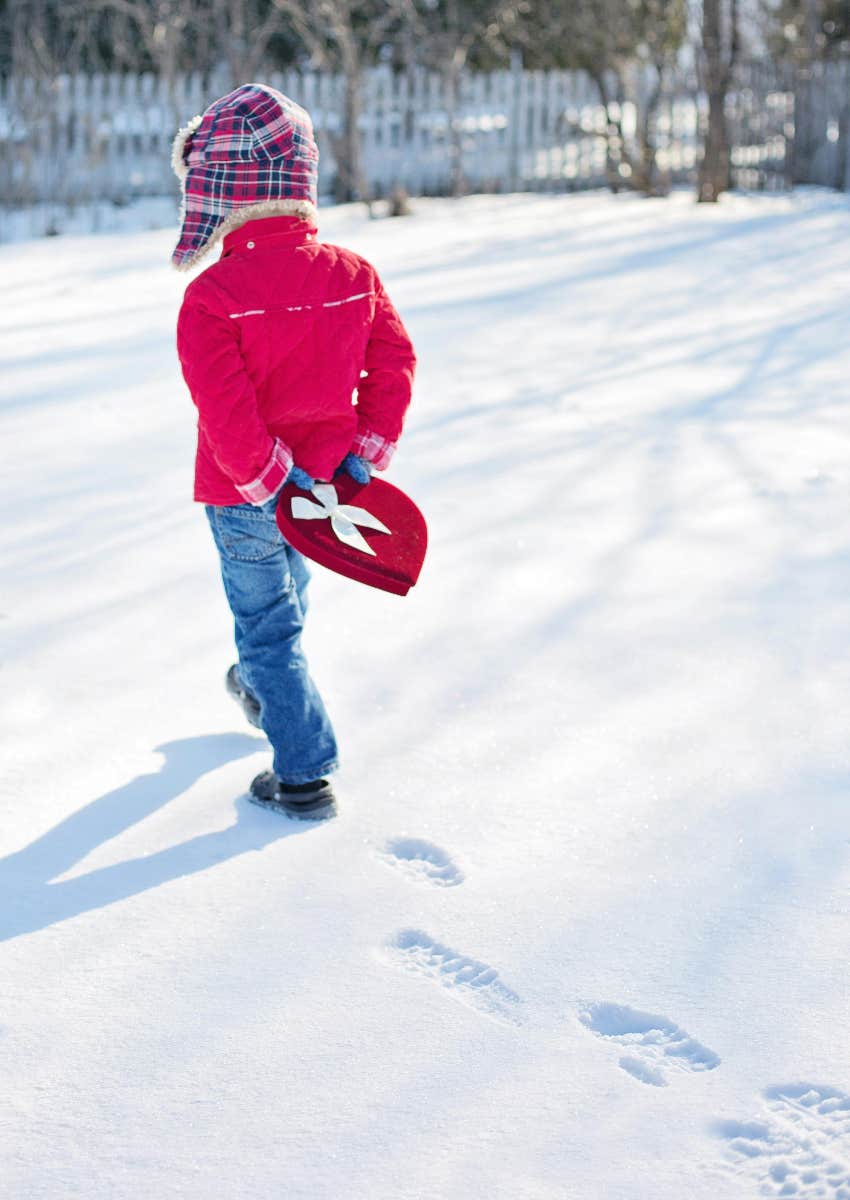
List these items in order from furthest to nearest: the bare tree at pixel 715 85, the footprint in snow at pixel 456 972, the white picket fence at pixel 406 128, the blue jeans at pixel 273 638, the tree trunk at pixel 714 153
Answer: the white picket fence at pixel 406 128 < the tree trunk at pixel 714 153 < the bare tree at pixel 715 85 < the blue jeans at pixel 273 638 < the footprint in snow at pixel 456 972

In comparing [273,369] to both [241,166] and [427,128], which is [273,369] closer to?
[241,166]

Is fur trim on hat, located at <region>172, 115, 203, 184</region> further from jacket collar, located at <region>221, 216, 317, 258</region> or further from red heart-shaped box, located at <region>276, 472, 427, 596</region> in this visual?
red heart-shaped box, located at <region>276, 472, 427, 596</region>

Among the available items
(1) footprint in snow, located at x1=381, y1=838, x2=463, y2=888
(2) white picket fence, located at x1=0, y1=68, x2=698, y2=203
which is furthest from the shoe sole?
(2) white picket fence, located at x1=0, y1=68, x2=698, y2=203

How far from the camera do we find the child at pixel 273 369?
2359 millimetres

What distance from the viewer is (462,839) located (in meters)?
2.49

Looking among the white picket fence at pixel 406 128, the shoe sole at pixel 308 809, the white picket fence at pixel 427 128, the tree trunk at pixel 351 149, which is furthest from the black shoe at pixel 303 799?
the white picket fence at pixel 406 128

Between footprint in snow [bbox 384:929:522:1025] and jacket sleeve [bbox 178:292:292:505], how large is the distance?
858mm

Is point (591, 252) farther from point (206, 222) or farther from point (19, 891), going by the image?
point (19, 891)

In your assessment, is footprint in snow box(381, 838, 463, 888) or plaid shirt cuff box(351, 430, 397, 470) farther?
plaid shirt cuff box(351, 430, 397, 470)

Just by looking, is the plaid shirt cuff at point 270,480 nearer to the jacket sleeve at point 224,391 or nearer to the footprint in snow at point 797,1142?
the jacket sleeve at point 224,391

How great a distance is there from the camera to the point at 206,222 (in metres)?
2.43

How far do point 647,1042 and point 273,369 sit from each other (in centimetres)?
135

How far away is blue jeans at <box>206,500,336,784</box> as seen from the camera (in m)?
2.56

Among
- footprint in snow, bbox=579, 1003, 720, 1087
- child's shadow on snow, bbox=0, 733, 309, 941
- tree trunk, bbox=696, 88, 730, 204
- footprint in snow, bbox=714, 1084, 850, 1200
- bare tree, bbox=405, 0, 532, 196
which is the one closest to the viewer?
footprint in snow, bbox=714, 1084, 850, 1200
